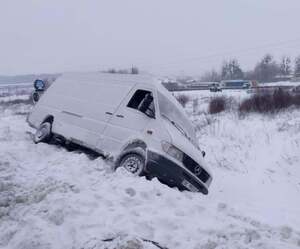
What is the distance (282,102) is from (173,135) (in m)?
14.2

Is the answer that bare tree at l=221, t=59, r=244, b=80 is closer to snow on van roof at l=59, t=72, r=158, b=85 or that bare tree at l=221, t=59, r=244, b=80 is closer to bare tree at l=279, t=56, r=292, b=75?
bare tree at l=279, t=56, r=292, b=75

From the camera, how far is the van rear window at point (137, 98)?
335 inches

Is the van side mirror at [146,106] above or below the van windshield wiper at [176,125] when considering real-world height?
above

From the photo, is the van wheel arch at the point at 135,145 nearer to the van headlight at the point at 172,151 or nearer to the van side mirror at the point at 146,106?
the van headlight at the point at 172,151

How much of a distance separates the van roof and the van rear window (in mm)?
239

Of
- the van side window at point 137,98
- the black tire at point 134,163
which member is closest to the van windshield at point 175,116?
the van side window at point 137,98

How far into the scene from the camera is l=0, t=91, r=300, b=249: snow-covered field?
171 inches

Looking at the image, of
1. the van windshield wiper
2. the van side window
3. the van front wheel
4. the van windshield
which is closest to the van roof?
the van side window

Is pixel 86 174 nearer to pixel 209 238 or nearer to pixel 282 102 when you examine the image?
pixel 209 238

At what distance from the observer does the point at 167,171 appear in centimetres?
712

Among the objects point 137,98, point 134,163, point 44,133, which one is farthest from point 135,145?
point 44,133

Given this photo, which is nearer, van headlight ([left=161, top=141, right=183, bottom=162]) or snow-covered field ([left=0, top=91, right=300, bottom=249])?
snow-covered field ([left=0, top=91, right=300, bottom=249])

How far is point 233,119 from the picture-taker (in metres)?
18.9

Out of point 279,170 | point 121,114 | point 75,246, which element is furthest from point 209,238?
point 279,170
